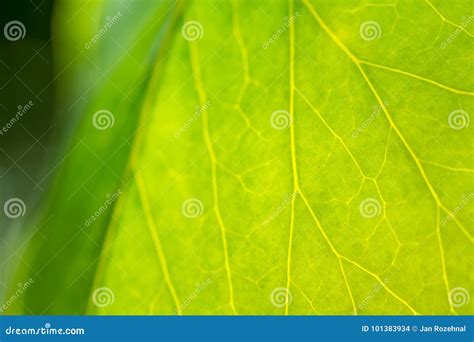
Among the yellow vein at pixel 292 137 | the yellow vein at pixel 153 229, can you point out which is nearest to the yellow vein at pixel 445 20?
the yellow vein at pixel 292 137

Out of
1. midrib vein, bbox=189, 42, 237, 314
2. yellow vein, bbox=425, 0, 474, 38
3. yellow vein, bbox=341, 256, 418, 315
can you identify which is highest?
yellow vein, bbox=425, 0, 474, 38

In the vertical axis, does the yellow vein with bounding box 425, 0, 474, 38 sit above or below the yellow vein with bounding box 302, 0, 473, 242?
above

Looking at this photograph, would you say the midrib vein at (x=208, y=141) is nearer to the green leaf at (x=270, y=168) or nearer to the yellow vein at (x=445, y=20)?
the green leaf at (x=270, y=168)

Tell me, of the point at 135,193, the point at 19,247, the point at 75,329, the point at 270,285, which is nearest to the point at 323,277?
the point at 270,285

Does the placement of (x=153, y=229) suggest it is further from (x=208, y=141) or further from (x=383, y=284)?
(x=383, y=284)

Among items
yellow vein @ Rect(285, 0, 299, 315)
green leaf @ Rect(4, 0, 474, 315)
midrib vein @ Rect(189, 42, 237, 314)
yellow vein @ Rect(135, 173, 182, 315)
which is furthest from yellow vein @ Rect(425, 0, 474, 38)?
yellow vein @ Rect(135, 173, 182, 315)

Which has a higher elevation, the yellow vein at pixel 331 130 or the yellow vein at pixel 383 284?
the yellow vein at pixel 331 130

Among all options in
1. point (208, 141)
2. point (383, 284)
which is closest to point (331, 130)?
point (208, 141)

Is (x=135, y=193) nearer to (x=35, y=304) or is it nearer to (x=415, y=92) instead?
(x=35, y=304)

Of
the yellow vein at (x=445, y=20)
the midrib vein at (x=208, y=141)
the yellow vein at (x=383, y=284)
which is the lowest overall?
the yellow vein at (x=383, y=284)

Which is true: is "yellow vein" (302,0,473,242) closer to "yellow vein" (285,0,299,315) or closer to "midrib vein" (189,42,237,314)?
"yellow vein" (285,0,299,315)
